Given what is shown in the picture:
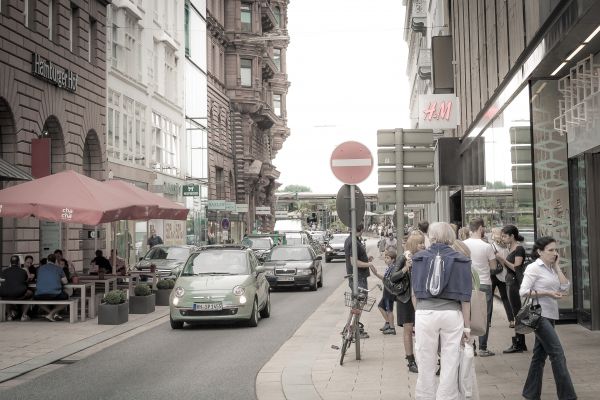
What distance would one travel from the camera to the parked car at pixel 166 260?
85.9 feet

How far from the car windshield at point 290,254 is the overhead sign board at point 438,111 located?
18.1 ft

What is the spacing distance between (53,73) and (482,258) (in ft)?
61.9

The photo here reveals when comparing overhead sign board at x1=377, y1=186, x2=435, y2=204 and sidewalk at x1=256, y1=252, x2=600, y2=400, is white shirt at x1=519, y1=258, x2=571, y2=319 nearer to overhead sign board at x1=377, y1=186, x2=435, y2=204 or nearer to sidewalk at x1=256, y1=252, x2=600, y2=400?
sidewalk at x1=256, y1=252, x2=600, y2=400

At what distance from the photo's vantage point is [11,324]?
16859 millimetres

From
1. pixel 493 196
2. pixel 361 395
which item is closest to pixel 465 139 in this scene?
pixel 493 196

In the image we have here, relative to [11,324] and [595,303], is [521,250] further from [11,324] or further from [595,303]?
[11,324]

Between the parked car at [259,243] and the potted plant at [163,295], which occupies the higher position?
the parked car at [259,243]

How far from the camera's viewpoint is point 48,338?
1466cm

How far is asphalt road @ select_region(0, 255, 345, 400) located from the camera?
9492 millimetres

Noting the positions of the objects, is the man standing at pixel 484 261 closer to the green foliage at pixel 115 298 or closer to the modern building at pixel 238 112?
the green foliage at pixel 115 298

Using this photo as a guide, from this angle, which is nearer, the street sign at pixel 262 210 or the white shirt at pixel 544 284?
the white shirt at pixel 544 284

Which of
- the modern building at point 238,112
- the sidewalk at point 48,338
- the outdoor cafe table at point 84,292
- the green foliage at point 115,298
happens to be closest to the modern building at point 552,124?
the sidewalk at point 48,338

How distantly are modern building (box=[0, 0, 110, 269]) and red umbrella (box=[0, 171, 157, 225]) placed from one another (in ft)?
2.16

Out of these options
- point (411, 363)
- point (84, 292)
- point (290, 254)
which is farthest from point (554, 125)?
point (290, 254)
